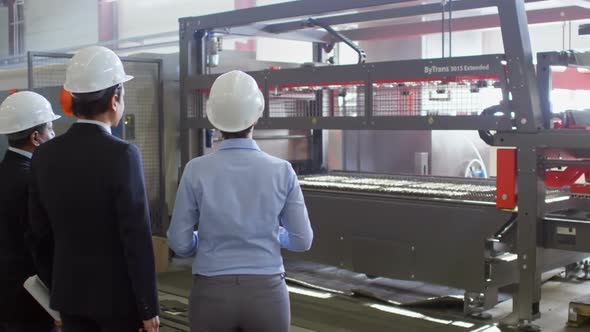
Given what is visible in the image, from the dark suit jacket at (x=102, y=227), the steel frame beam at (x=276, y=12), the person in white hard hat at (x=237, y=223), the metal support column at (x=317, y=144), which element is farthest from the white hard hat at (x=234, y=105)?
the metal support column at (x=317, y=144)

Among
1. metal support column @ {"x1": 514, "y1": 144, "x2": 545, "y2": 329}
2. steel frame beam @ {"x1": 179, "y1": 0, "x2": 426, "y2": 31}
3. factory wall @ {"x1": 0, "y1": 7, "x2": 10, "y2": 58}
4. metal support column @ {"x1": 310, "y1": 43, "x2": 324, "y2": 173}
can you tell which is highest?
factory wall @ {"x1": 0, "y1": 7, "x2": 10, "y2": 58}

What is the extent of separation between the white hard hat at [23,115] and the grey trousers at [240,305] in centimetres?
111

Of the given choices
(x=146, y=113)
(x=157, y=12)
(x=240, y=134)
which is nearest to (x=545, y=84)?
(x=240, y=134)

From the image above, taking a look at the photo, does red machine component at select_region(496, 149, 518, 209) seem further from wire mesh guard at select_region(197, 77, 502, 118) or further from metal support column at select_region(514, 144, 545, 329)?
wire mesh guard at select_region(197, 77, 502, 118)

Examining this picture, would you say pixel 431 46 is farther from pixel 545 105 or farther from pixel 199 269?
pixel 199 269

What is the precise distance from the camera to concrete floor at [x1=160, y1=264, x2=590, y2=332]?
14.2 feet

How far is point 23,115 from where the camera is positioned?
9.34ft

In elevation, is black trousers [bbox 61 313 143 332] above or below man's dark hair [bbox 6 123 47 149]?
below

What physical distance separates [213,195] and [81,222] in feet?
1.34

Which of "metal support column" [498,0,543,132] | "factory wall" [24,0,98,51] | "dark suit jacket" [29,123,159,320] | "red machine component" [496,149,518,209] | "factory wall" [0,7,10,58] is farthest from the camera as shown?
"factory wall" [0,7,10,58]

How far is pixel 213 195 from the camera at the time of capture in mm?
2225

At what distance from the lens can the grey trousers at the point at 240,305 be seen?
7.14ft

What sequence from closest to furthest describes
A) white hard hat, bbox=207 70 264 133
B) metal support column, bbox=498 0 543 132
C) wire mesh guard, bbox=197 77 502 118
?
white hard hat, bbox=207 70 264 133
metal support column, bbox=498 0 543 132
wire mesh guard, bbox=197 77 502 118

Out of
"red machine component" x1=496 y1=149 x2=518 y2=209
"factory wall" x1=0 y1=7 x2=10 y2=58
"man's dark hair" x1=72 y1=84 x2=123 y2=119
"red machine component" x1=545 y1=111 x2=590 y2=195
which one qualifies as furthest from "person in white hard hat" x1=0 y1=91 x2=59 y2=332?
"factory wall" x1=0 y1=7 x2=10 y2=58
